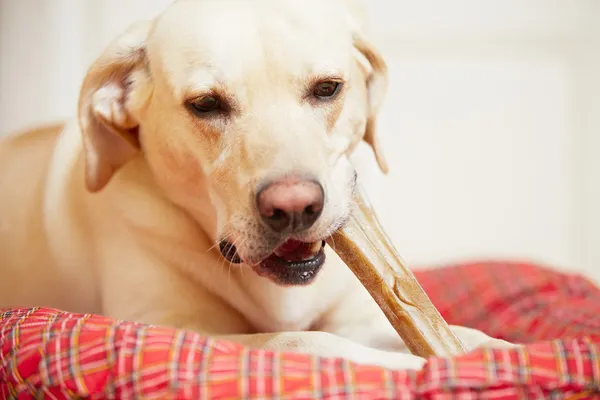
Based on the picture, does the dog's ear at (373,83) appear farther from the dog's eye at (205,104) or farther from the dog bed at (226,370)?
the dog bed at (226,370)

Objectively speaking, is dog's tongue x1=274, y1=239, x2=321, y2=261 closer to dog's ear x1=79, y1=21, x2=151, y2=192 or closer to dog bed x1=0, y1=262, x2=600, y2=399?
dog bed x1=0, y1=262, x2=600, y2=399

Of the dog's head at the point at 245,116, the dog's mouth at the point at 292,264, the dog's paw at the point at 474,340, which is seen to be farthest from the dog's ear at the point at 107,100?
the dog's paw at the point at 474,340

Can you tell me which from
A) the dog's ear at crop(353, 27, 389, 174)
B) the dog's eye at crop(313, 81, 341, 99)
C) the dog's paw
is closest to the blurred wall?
the dog's ear at crop(353, 27, 389, 174)

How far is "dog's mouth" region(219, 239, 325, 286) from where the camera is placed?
1.20 meters

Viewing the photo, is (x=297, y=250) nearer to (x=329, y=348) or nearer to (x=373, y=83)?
(x=329, y=348)

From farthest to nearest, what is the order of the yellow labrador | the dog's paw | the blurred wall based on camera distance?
the blurred wall, the dog's paw, the yellow labrador

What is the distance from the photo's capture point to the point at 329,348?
46.5 inches

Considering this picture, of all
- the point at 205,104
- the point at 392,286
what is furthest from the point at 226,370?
the point at 205,104

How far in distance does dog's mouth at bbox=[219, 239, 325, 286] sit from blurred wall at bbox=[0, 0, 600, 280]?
1824mm

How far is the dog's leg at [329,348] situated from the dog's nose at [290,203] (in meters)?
0.24

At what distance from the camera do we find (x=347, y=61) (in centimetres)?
133

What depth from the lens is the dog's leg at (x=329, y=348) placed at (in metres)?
1.15

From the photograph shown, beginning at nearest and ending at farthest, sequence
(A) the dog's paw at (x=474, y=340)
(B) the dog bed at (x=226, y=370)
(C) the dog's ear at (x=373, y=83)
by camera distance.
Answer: (B) the dog bed at (x=226, y=370)
(A) the dog's paw at (x=474, y=340)
(C) the dog's ear at (x=373, y=83)

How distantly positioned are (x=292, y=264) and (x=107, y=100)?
0.55m
